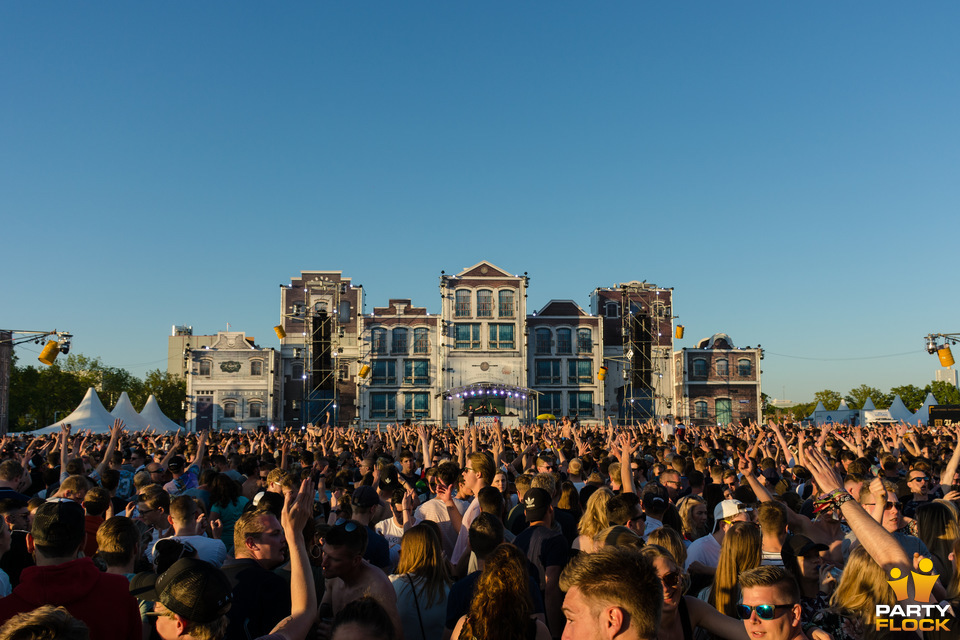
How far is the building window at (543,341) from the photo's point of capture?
60.9 m

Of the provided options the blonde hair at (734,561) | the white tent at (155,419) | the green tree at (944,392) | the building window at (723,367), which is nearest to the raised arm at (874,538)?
the blonde hair at (734,561)

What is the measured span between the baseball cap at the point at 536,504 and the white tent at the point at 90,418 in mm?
33250

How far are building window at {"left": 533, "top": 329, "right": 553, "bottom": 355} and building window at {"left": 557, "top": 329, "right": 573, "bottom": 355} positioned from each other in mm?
791

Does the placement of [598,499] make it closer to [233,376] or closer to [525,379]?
[525,379]

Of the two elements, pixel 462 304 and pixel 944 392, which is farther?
pixel 944 392

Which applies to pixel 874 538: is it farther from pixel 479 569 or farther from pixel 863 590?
pixel 479 569

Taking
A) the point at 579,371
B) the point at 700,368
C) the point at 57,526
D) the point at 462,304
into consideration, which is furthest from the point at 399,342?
the point at 57,526

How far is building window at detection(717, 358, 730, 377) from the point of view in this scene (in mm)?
62750

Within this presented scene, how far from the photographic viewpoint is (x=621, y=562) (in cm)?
274

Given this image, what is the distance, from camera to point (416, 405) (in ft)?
191

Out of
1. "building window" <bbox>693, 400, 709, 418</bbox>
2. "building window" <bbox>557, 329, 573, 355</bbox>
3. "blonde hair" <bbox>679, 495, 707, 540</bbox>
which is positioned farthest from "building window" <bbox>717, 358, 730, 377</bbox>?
"blonde hair" <bbox>679, 495, 707, 540</bbox>

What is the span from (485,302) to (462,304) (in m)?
1.97

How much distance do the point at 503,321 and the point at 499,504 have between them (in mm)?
53281

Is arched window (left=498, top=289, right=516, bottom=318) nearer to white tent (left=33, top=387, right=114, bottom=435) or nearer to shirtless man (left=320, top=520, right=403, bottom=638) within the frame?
white tent (left=33, top=387, right=114, bottom=435)
